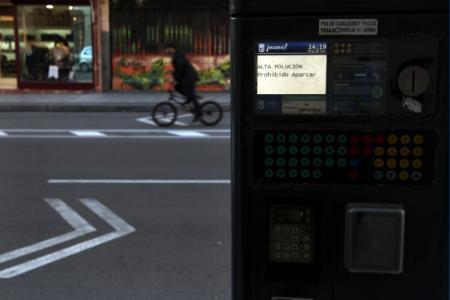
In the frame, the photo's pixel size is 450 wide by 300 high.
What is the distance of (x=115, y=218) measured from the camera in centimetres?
620

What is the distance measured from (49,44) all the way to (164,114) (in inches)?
307

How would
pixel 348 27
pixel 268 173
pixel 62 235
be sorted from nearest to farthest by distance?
pixel 348 27, pixel 268 173, pixel 62 235

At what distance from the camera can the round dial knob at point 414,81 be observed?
5.95 ft

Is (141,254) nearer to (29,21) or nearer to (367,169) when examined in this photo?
(367,169)

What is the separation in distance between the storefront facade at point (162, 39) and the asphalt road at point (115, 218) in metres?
8.26

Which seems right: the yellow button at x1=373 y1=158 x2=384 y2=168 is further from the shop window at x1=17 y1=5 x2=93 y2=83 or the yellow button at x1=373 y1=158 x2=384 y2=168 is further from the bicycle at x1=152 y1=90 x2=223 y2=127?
the shop window at x1=17 y1=5 x2=93 y2=83

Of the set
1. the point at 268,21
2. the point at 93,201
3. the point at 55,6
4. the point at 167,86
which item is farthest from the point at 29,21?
the point at 268,21

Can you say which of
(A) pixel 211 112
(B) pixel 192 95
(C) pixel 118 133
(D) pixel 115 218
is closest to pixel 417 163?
(D) pixel 115 218

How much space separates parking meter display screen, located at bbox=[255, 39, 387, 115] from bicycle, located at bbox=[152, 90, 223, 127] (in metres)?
10.8

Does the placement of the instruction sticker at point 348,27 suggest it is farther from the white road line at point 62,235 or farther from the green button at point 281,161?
the white road line at point 62,235

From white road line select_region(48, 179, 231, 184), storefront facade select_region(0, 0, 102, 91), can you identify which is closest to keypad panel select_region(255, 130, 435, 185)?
white road line select_region(48, 179, 231, 184)

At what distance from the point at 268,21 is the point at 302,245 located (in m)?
0.67

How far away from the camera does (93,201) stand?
6.87 meters

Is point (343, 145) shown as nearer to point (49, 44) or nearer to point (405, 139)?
point (405, 139)
